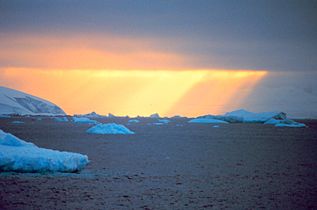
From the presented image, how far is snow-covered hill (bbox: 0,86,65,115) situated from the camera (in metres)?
105

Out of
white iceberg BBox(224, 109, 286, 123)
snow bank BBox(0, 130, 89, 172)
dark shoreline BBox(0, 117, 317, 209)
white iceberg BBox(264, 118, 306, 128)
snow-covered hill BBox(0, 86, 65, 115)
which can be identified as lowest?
dark shoreline BBox(0, 117, 317, 209)

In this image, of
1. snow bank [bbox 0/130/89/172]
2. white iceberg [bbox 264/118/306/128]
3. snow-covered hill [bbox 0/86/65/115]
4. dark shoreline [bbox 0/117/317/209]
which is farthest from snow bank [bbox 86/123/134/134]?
snow-covered hill [bbox 0/86/65/115]

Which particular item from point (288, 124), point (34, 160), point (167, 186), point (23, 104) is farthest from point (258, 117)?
point (23, 104)

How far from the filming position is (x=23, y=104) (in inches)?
4532

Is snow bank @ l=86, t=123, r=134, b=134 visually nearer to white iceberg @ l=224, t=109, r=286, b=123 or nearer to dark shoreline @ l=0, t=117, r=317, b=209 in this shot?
dark shoreline @ l=0, t=117, r=317, b=209

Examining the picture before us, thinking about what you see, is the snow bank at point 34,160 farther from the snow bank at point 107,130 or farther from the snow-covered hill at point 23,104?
the snow-covered hill at point 23,104

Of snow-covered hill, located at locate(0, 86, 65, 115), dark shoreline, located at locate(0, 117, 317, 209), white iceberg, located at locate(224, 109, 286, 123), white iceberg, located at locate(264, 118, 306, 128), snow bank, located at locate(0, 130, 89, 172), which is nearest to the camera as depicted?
→ dark shoreline, located at locate(0, 117, 317, 209)

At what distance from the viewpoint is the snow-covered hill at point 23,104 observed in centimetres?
10512

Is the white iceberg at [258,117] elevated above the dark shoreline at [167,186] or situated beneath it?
elevated above

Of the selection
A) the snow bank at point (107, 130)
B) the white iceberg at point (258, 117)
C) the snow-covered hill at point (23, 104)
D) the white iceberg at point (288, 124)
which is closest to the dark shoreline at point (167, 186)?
the snow bank at point (107, 130)

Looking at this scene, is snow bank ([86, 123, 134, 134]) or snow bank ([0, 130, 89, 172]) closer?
snow bank ([0, 130, 89, 172])

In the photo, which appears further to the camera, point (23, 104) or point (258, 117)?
point (23, 104)

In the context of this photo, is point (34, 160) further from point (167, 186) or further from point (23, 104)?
point (23, 104)

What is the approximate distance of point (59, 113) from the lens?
12988 centimetres
